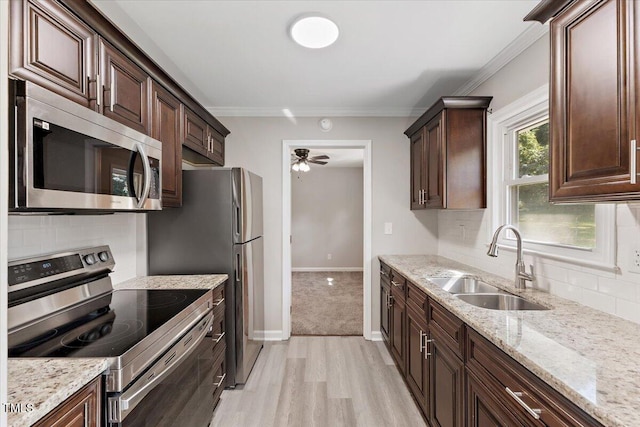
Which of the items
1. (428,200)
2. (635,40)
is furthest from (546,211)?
(635,40)

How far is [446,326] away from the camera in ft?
5.51

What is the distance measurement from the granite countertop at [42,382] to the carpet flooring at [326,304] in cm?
278

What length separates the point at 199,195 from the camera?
2443 millimetres

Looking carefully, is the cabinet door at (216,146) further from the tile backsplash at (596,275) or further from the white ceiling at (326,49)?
the tile backsplash at (596,275)

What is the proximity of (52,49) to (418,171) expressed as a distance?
278 cm

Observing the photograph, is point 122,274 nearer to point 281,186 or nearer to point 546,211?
point 281,186

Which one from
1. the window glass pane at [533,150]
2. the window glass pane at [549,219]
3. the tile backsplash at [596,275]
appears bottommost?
the tile backsplash at [596,275]

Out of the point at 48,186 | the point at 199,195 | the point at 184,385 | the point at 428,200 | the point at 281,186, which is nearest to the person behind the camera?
the point at 48,186

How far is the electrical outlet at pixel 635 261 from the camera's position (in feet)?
4.42

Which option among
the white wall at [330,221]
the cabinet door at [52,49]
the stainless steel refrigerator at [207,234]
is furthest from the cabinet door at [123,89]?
the white wall at [330,221]

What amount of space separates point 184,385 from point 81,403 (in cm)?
63

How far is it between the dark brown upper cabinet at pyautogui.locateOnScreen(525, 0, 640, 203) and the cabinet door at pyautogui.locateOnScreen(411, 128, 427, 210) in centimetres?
168

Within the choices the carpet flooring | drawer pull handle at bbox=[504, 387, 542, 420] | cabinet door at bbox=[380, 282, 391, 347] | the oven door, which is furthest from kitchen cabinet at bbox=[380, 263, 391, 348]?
drawer pull handle at bbox=[504, 387, 542, 420]

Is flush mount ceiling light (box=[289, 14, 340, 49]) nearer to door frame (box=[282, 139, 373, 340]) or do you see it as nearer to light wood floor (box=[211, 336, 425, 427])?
door frame (box=[282, 139, 373, 340])
